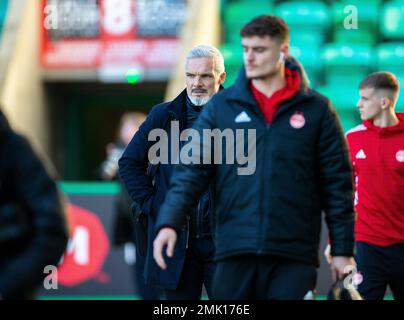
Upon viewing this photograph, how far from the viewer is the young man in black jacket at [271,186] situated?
515 centimetres

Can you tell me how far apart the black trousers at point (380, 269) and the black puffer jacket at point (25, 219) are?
3.69 metres

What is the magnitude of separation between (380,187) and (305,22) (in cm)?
795

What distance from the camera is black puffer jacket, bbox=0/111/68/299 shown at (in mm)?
3799

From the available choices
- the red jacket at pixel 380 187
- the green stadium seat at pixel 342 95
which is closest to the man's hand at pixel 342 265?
the red jacket at pixel 380 187

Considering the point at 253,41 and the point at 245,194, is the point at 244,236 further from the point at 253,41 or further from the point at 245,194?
the point at 253,41

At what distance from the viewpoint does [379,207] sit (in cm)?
716

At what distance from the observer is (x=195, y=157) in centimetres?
534

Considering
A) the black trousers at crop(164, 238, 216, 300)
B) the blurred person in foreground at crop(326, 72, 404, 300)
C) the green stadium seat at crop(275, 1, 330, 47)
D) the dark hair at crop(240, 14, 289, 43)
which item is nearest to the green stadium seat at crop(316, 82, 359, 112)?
the green stadium seat at crop(275, 1, 330, 47)

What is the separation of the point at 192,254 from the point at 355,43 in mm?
8951

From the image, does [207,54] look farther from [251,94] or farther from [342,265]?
[342,265]

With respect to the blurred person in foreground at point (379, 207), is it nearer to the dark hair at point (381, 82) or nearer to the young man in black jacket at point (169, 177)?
the dark hair at point (381, 82)

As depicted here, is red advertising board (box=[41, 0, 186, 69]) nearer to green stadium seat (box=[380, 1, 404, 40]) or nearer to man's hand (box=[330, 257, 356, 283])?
green stadium seat (box=[380, 1, 404, 40])
